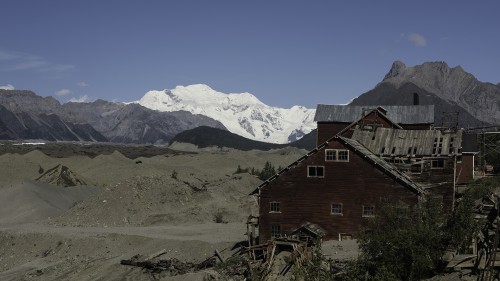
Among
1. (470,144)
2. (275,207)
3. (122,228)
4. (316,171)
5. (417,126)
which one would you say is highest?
(417,126)

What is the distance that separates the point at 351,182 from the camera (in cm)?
4569

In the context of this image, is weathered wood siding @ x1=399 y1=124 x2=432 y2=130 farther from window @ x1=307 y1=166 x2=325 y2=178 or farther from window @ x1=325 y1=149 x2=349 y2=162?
window @ x1=307 y1=166 x2=325 y2=178

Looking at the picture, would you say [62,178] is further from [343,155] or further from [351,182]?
[351,182]

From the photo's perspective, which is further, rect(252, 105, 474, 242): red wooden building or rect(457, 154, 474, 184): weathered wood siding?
rect(457, 154, 474, 184): weathered wood siding

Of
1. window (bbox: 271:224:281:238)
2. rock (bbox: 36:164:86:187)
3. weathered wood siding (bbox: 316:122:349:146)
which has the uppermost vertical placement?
weathered wood siding (bbox: 316:122:349:146)

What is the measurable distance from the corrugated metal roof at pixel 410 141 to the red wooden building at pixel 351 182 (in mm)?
74

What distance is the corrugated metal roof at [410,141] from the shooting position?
49.8m

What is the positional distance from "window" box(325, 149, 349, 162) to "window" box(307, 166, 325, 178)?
0.85 metres

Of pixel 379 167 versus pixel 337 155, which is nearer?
pixel 379 167

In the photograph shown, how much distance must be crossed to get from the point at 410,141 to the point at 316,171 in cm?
959

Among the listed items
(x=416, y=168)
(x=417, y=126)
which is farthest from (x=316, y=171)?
(x=417, y=126)

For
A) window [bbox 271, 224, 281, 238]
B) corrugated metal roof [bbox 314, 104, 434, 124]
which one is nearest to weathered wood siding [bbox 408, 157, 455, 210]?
window [bbox 271, 224, 281, 238]

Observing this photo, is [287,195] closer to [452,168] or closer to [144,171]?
[452,168]

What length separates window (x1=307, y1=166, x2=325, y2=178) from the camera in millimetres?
46500
